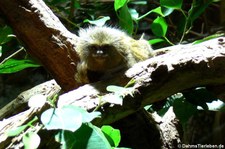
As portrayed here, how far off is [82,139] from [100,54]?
0.95m

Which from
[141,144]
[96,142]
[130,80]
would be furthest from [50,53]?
[96,142]

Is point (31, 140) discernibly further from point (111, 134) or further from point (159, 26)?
point (159, 26)

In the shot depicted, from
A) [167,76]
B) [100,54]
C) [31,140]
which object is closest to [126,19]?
[100,54]

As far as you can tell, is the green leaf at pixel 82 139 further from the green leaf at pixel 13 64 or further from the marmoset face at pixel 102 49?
the green leaf at pixel 13 64

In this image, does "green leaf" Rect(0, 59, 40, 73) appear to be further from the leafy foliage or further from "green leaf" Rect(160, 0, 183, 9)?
"green leaf" Rect(160, 0, 183, 9)

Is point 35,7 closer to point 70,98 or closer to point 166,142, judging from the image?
point 70,98

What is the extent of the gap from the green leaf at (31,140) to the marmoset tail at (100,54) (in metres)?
0.93

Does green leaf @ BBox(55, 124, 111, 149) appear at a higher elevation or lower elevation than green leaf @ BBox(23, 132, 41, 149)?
lower

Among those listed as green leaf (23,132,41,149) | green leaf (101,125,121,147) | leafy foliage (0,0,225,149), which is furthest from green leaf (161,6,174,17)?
green leaf (23,132,41,149)

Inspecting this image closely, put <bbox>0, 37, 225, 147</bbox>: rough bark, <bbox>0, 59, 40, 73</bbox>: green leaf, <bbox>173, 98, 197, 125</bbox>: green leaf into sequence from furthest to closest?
<bbox>0, 59, 40, 73</bbox>: green leaf, <bbox>173, 98, 197, 125</bbox>: green leaf, <bbox>0, 37, 225, 147</bbox>: rough bark

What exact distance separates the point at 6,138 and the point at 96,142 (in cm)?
34

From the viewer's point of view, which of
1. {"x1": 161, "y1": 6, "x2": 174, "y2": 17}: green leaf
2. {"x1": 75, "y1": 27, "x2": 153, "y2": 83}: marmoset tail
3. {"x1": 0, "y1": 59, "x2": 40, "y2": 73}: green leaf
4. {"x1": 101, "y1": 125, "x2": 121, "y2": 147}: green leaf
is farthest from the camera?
{"x1": 161, "y1": 6, "x2": 174, "y2": 17}: green leaf

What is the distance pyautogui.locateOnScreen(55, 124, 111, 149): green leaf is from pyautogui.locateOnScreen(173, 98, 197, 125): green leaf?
88cm

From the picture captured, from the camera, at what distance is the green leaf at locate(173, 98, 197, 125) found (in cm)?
210
